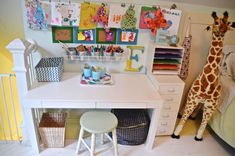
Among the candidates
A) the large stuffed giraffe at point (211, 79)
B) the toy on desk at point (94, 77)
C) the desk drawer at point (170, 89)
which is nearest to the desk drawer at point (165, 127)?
the large stuffed giraffe at point (211, 79)

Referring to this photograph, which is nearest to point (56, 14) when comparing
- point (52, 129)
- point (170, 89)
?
point (52, 129)

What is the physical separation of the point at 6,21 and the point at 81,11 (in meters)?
0.77

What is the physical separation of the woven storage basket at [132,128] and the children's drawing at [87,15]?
3.14ft

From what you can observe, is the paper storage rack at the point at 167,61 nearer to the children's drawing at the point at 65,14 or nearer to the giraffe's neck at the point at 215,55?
the giraffe's neck at the point at 215,55

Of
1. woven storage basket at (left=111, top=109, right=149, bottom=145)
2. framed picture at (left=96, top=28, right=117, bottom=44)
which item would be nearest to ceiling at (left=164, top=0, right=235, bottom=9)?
framed picture at (left=96, top=28, right=117, bottom=44)

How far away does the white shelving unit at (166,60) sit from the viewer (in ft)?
6.67

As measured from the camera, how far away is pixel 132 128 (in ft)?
6.45

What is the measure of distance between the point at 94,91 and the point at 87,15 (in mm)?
730

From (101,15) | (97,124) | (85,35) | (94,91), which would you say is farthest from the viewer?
(85,35)

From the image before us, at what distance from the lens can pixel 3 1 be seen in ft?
6.18

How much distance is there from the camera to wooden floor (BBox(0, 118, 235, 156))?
75.0 inches

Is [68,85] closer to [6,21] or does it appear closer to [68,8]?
[68,8]

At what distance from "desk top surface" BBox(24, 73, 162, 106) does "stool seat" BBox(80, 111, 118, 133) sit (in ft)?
0.61

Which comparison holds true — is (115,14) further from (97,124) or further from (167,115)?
(167,115)
